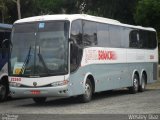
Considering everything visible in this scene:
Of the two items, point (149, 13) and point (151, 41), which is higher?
point (149, 13)

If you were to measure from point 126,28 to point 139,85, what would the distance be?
10.7 feet

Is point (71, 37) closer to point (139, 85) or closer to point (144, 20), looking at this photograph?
point (139, 85)

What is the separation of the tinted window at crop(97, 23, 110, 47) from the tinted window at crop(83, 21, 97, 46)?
0.43 meters

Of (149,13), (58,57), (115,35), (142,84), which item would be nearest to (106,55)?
(115,35)

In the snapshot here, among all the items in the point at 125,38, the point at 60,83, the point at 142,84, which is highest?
the point at 125,38

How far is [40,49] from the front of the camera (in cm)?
1984

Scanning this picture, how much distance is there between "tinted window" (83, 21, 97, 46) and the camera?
831 inches

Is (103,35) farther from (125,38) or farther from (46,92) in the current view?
(46,92)

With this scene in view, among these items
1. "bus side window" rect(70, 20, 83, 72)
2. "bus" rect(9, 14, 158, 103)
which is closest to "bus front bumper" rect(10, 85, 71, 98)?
"bus" rect(9, 14, 158, 103)

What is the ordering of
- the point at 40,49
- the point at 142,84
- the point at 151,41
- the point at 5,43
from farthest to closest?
the point at 151,41 < the point at 142,84 < the point at 5,43 < the point at 40,49

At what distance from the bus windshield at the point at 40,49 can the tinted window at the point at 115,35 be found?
4.39 m

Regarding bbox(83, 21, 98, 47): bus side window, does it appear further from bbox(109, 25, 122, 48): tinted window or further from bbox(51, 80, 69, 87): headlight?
bbox(51, 80, 69, 87): headlight

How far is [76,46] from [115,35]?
472 cm

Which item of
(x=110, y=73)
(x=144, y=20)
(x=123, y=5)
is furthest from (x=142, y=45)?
(x=123, y=5)
